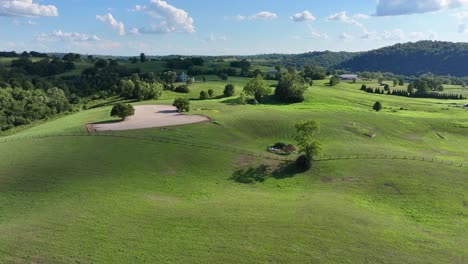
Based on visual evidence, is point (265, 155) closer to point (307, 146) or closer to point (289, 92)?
point (307, 146)

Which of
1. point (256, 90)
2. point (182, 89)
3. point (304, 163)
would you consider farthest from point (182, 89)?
point (304, 163)

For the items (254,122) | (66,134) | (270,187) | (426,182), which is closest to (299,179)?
(270,187)

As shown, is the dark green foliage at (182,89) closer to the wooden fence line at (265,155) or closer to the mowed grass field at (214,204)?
the mowed grass field at (214,204)

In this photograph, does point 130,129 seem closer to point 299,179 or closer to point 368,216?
point 299,179

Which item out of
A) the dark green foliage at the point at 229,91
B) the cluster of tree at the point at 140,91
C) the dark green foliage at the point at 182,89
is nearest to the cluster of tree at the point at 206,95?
the dark green foliage at the point at 229,91

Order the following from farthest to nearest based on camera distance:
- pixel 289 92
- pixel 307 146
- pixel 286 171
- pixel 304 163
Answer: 1. pixel 289 92
2. pixel 307 146
3. pixel 304 163
4. pixel 286 171

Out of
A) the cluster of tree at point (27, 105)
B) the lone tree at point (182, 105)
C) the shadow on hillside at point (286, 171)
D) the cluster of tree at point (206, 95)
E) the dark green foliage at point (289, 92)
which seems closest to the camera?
the shadow on hillside at point (286, 171)

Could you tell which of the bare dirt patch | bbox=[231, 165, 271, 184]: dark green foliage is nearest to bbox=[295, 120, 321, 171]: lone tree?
bbox=[231, 165, 271, 184]: dark green foliage
